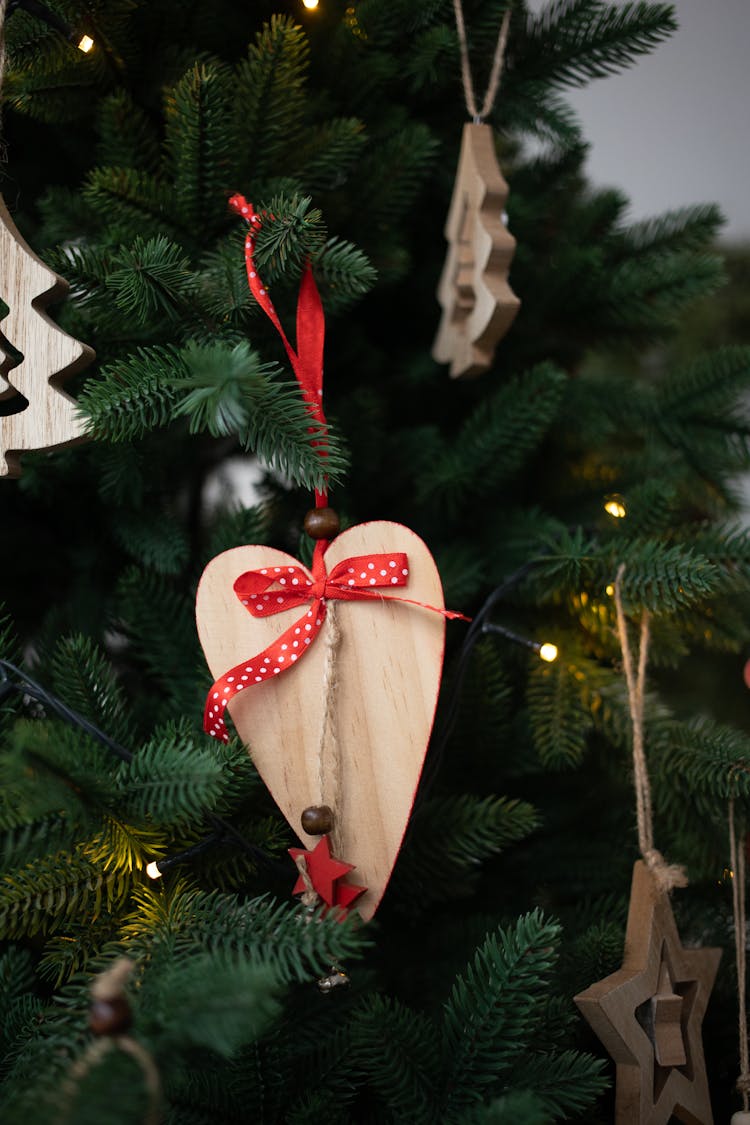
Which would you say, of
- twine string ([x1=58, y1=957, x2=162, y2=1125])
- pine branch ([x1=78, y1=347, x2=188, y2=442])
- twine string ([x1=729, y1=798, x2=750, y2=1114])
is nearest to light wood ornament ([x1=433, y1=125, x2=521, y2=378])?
pine branch ([x1=78, y1=347, x2=188, y2=442])

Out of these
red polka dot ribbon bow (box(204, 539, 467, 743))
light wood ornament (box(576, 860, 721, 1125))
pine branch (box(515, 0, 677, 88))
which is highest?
pine branch (box(515, 0, 677, 88))

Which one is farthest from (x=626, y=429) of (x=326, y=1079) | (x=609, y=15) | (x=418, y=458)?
(x=326, y=1079)

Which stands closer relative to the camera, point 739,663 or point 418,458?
point 418,458

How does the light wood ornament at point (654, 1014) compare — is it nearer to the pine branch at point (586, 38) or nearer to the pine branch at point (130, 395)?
the pine branch at point (130, 395)

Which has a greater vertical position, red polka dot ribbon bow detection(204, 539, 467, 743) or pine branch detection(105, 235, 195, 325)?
pine branch detection(105, 235, 195, 325)

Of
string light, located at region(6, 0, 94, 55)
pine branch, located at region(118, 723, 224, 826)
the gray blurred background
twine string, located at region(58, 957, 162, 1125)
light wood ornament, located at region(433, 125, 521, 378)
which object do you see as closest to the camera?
twine string, located at region(58, 957, 162, 1125)

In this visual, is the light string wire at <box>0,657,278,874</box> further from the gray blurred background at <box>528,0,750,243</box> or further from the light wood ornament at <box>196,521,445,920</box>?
the gray blurred background at <box>528,0,750,243</box>

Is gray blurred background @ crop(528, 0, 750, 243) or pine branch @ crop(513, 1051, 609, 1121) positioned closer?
pine branch @ crop(513, 1051, 609, 1121)

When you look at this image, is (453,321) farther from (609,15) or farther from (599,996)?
(599,996)
